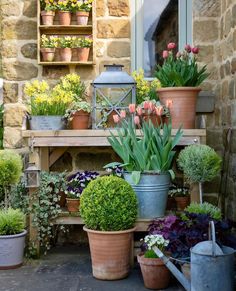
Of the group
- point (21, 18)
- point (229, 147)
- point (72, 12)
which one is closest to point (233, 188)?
point (229, 147)

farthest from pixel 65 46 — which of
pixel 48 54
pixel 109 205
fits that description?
pixel 109 205

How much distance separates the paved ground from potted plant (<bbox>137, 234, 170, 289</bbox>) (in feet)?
0.23

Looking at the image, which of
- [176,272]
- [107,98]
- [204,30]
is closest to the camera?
[176,272]

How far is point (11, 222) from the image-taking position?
478 cm

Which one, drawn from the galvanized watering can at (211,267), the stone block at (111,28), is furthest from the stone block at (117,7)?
the galvanized watering can at (211,267)

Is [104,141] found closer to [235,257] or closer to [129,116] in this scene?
[129,116]

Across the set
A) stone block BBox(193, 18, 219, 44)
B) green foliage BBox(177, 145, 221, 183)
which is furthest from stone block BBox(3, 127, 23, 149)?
stone block BBox(193, 18, 219, 44)

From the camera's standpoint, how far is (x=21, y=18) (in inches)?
226

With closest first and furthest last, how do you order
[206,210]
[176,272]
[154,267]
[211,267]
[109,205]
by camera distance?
1. [211,267]
2. [176,272]
3. [154,267]
4. [109,205]
5. [206,210]

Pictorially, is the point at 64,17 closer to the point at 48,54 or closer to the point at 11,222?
the point at 48,54

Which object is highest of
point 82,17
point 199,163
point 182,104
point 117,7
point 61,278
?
point 117,7

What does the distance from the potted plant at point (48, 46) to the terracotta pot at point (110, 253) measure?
1.92 meters

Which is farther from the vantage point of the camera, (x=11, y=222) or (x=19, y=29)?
(x=19, y=29)

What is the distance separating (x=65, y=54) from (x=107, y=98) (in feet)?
1.96
